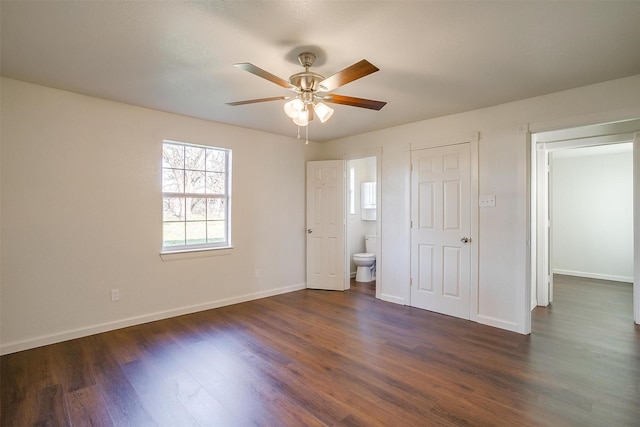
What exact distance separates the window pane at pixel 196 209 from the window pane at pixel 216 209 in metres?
0.06

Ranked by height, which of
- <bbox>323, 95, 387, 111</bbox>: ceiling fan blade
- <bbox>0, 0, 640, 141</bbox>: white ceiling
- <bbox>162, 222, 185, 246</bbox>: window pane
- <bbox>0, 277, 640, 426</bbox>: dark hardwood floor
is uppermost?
<bbox>0, 0, 640, 141</bbox>: white ceiling

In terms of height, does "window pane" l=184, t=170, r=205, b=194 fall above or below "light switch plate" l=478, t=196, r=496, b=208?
above

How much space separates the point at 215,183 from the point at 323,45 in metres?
2.62

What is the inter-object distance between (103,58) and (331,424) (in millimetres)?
3029

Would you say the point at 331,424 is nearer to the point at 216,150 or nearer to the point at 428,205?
the point at 428,205

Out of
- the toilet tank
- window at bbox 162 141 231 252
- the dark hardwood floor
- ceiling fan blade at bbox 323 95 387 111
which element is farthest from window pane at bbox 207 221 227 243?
the toilet tank

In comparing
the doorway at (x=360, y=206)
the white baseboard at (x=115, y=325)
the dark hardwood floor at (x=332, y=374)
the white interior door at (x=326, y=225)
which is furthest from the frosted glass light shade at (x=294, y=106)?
the doorway at (x=360, y=206)

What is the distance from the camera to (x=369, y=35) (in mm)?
2055

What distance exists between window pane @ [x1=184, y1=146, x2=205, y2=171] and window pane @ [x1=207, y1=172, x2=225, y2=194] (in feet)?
0.53

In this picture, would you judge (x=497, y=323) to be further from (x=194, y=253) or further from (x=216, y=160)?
(x=216, y=160)

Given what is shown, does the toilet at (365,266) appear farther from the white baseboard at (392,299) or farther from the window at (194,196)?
the window at (194,196)

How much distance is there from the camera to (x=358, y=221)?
→ 242 inches

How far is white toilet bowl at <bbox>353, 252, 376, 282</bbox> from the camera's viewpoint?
18.3 ft

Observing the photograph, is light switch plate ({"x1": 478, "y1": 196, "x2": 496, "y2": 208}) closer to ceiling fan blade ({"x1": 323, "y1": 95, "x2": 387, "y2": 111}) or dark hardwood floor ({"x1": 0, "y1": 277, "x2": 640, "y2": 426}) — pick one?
dark hardwood floor ({"x1": 0, "y1": 277, "x2": 640, "y2": 426})
